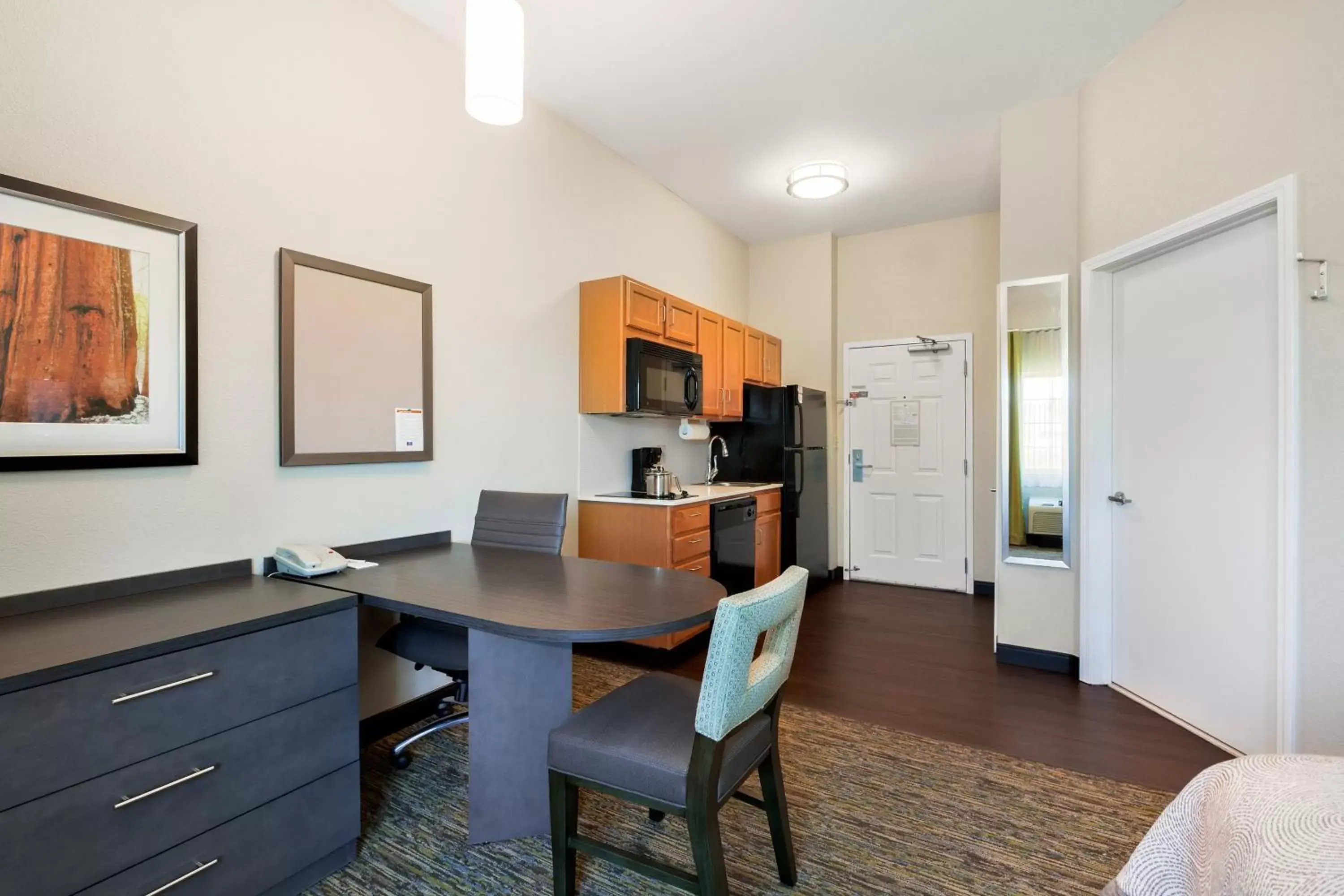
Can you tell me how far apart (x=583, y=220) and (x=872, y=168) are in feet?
6.77

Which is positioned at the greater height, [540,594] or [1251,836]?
[540,594]

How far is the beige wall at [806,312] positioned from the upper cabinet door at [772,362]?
251mm

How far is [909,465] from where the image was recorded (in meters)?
5.25

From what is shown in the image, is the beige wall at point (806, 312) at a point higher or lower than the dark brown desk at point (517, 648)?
higher

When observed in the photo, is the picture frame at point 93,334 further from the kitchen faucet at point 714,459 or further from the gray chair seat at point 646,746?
the kitchen faucet at point 714,459

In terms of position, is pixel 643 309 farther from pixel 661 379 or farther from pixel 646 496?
pixel 646 496

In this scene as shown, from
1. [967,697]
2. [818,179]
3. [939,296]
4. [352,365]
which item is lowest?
[967,697]

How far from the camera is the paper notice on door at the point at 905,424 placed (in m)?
5.22

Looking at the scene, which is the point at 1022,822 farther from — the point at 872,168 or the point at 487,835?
the point at 872,168

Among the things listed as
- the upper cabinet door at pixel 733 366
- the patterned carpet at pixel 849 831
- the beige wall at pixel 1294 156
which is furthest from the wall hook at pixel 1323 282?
the upper cabinet door at pixel 733 366

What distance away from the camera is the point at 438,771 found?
225 cm

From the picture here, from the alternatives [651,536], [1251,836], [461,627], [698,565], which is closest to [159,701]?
[461,627]

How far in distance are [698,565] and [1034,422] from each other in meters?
2.05

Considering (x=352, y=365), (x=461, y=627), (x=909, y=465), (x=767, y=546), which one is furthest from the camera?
(x=909, y=465)
